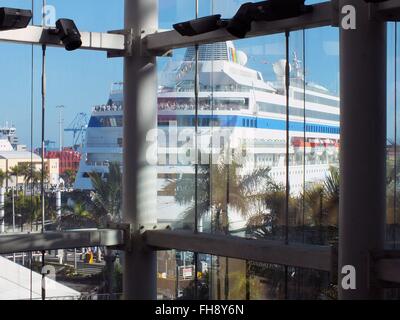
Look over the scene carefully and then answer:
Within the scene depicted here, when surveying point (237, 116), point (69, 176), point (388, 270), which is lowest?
point (388, 270)

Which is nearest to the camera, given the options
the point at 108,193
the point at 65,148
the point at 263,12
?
the point at 263,12

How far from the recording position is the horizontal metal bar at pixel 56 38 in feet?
36.0

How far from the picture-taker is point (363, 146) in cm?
898

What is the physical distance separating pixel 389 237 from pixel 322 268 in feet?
3.19

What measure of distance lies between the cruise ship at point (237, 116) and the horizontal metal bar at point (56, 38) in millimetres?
875

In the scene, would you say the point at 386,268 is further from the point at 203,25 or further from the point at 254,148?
the point at 203,25

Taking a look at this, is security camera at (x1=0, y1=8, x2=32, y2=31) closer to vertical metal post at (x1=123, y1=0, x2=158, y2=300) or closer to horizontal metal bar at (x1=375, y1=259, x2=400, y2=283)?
vertical metal post at (x1=123, y1=0, x2=158, y2=300)

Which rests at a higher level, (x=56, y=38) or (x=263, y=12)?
(x=263, y=12)

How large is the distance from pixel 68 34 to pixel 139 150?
226 cm

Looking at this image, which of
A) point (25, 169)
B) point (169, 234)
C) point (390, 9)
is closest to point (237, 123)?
point (169, 234)

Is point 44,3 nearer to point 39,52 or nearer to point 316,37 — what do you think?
point 39,52

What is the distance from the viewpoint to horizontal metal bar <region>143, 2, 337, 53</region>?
9484mm
